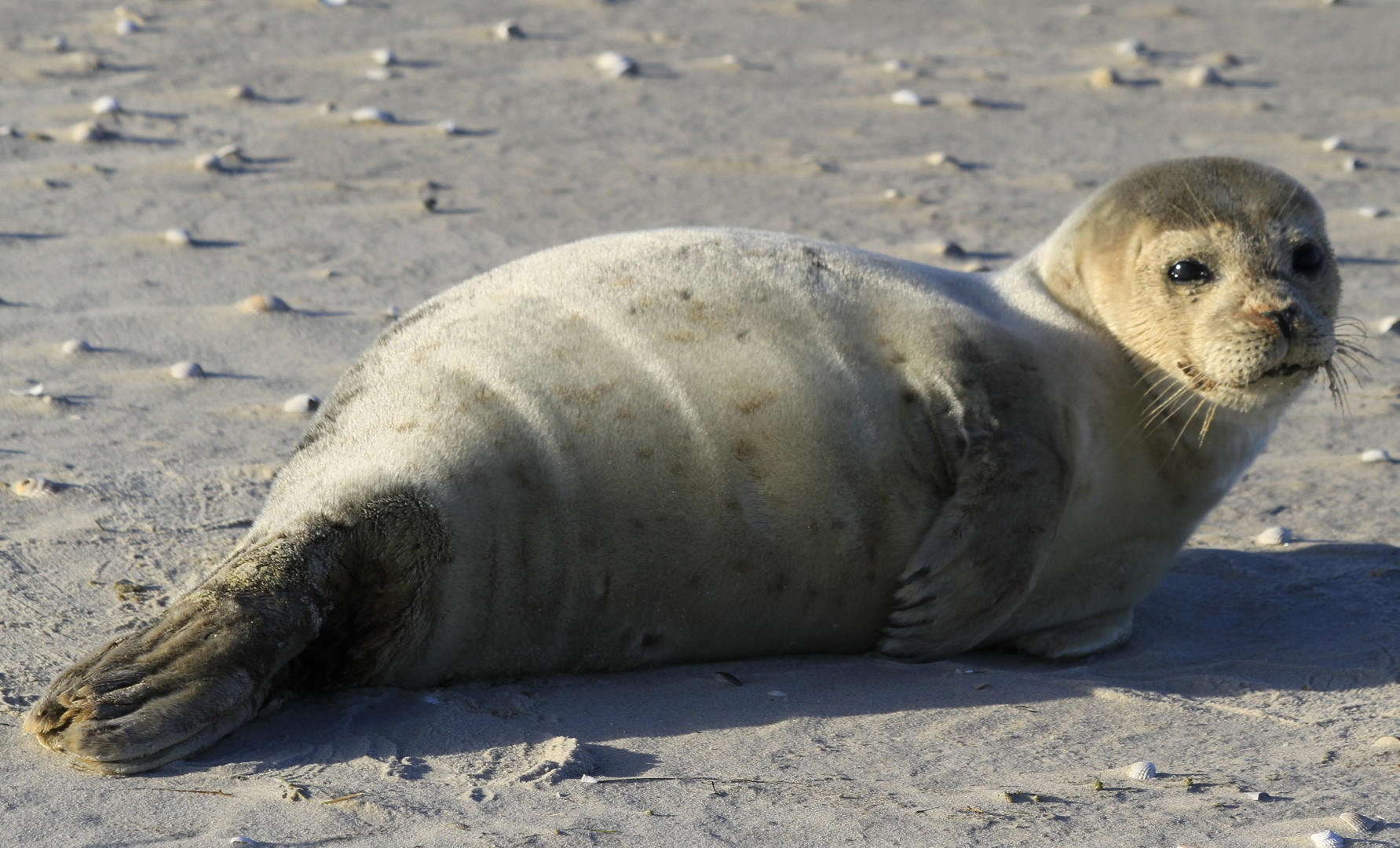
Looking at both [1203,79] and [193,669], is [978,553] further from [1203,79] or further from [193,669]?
[1203,79]

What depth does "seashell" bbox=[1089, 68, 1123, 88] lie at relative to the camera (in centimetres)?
830

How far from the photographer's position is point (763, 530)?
10.7ft

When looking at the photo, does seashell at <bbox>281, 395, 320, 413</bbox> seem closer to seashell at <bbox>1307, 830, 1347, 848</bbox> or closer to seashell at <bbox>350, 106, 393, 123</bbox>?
seashell at <bbox>350, 106, 393, 123</bbox>

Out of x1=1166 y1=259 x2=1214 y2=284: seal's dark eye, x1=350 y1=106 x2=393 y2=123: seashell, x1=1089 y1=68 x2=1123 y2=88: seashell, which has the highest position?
x1=1089 y1=68 x2=1123 y2=88: seashell

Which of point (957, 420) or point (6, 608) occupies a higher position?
point (957, 420)

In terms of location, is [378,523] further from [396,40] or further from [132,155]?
[396,40]

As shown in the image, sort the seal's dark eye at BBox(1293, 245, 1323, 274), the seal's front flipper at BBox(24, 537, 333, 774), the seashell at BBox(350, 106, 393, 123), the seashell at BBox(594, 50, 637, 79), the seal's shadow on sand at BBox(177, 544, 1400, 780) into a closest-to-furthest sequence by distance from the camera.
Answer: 1. the seal's front flipper at BBox(24, 537, 333, 774)
2. the seal's shadow on sand at BBox(177, 544, 1400, 780)
3. the seal's dark eye at BBox(1293, 245, 1323, 274)
4. the seashell at BBox(350, 106, 393, 123)
5. the seashell at BBox(594, 50, 637, 79)

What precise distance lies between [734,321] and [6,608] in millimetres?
1622

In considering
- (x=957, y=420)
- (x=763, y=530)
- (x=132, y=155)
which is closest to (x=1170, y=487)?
(x=957, y=420)

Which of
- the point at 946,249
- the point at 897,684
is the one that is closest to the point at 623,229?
the point at 946,249

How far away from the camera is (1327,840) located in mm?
2500

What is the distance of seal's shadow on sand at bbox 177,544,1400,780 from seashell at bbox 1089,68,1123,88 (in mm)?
4546

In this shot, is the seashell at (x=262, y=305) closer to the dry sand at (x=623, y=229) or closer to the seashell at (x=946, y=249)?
the dry sand at (x=623, y=229)

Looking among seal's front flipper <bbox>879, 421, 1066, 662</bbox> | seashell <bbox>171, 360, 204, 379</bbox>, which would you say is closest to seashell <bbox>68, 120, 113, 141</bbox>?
seashell <bbox>171, 360, 204, 379</bbox>
